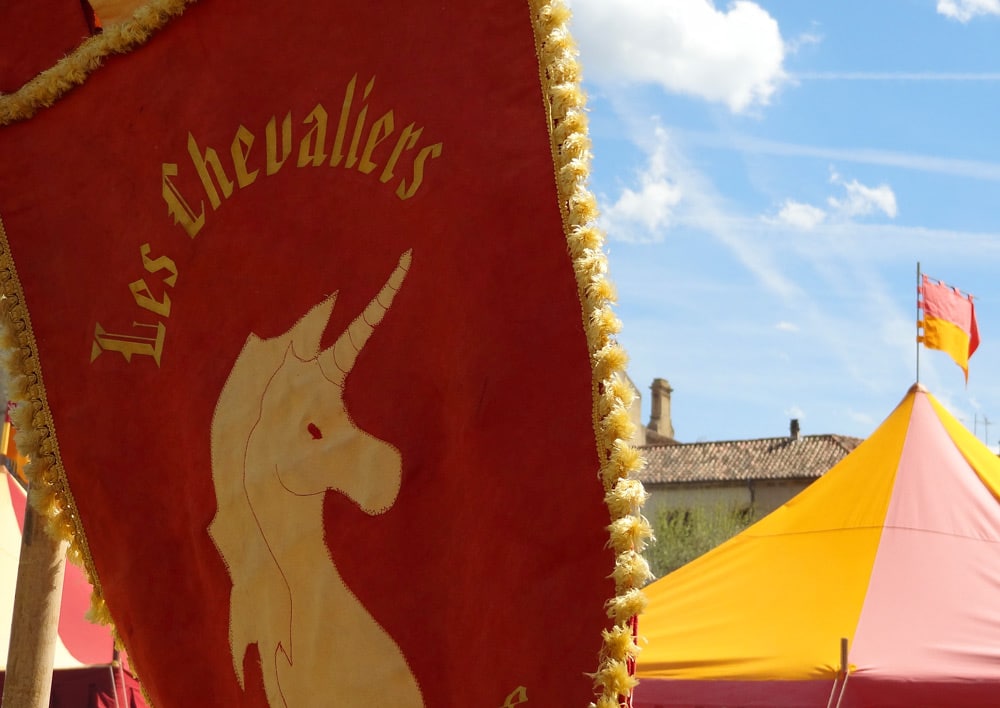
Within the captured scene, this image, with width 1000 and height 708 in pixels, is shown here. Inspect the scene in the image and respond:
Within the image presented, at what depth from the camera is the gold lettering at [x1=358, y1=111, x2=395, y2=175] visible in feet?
5.00

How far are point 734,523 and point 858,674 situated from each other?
77.8 feet

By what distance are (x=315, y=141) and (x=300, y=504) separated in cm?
48

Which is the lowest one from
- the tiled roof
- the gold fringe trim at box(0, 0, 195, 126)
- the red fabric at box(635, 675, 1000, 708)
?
the red fabric at box(635, 675, 1000, 708)

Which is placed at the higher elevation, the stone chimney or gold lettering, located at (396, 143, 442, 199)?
the stone chimney

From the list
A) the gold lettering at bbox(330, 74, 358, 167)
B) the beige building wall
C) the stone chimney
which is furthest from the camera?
the stone chimney

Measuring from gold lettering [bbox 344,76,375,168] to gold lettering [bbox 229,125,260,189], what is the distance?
0.54 feet

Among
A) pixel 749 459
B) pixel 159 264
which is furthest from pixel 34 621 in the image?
pixel 749 459

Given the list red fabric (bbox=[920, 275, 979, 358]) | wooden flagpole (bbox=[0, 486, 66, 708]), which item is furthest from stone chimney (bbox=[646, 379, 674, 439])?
wooden flagpole (bbox=[0, 486, 66, 708])

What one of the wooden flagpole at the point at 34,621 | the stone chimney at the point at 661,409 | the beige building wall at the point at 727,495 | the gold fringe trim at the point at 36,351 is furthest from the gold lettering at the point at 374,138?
the stone chimney at the point at 661,409

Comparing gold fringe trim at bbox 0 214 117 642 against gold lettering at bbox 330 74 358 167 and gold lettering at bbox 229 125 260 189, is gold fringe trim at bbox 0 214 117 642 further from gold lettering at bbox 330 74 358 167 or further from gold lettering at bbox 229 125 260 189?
gold lettering at bbox 330 74 358 167

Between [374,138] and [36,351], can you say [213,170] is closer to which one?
[374,138]

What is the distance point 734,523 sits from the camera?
1117 inches

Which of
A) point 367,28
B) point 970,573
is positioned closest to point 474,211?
point 367,28

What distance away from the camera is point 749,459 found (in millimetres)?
30922
